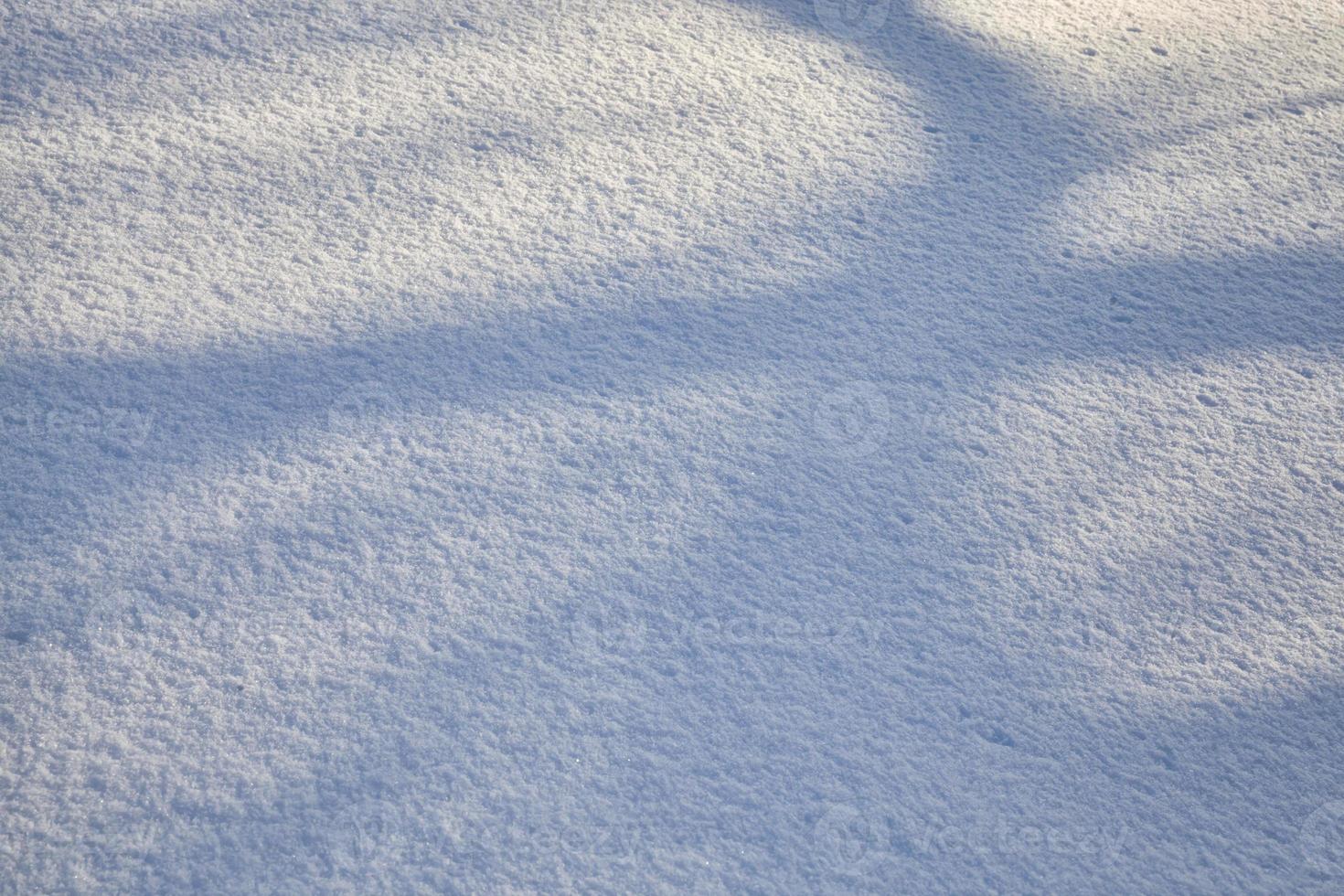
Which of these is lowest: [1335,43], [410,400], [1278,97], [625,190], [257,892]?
[257,892]

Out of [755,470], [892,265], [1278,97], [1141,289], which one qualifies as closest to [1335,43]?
[1278,97]

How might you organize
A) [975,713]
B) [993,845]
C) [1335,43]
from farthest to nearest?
[1335,43]
[975,713]
[993,845]

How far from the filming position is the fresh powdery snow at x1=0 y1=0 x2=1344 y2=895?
2.01 meters

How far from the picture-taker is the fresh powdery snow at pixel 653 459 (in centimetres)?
201

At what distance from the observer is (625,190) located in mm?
3236

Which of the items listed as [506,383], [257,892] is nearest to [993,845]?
[257,892]

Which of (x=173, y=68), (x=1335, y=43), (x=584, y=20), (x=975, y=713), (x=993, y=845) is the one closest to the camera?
(x=993, y=845)

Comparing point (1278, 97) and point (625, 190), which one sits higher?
point (1278, 97)

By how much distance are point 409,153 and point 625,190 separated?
2.11ft

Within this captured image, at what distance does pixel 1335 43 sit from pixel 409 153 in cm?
352

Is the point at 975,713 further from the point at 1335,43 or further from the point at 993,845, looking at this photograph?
the point at 1335,43

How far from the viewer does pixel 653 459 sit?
102 inches

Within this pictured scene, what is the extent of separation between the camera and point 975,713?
2.20 m

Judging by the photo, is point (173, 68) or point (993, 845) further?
point (173, 68)
